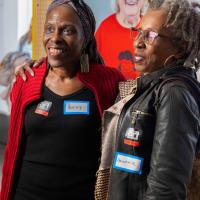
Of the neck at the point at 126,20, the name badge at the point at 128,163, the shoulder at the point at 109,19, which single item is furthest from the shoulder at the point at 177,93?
the shoulder at the point at 109,19

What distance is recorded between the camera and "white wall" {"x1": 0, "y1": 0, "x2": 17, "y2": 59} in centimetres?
458

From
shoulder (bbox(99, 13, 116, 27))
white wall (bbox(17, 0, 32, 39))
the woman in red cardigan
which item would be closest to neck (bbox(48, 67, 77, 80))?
the woman in red cardigan

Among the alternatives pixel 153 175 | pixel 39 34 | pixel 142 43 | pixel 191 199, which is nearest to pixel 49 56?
pixel 142 43

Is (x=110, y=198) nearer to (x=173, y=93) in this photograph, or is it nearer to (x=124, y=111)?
(x=124, y=111)

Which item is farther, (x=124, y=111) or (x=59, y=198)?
(x=59, y=198)

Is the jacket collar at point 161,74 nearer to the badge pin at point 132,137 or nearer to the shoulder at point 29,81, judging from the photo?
the badge pin at point 132,137

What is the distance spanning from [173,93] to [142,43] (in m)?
0.28

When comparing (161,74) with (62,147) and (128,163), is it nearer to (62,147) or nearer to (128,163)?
(128,163)

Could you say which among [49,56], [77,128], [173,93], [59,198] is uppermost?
[49,56]

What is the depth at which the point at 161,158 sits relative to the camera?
117cm

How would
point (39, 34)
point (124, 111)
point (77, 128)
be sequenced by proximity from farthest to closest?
1. point (39, 34)
2. point (77, 128)
3. point (124, 111)

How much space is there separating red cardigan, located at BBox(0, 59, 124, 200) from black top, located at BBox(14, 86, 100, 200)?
0.04 meters

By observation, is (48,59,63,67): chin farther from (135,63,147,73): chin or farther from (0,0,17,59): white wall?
(0,0,17,59): white wall

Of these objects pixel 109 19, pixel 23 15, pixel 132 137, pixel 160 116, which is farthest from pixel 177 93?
pixel 23 15
